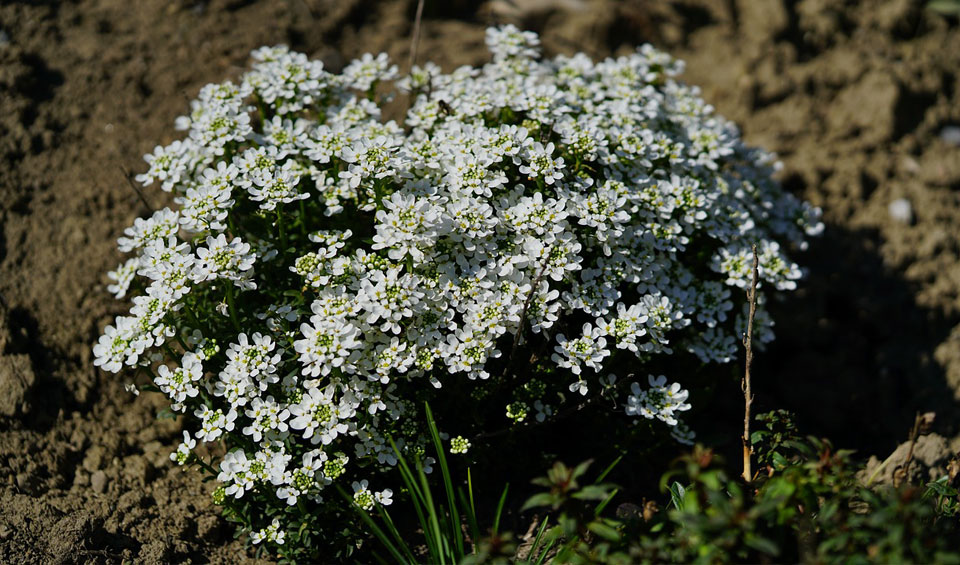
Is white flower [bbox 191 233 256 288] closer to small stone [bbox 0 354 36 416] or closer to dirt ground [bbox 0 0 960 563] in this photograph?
dirt ground [bbox 0 0 960 563]

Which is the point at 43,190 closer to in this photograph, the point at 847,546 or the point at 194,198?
the point at 194,198

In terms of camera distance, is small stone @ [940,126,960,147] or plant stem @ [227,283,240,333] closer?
plant stem @ [227,283,240,333]

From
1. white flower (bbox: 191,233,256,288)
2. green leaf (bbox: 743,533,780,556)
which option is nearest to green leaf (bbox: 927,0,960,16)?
green leaf (bbox: 743,533,780,556)

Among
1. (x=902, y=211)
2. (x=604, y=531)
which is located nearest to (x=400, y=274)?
(x=604, y=531)

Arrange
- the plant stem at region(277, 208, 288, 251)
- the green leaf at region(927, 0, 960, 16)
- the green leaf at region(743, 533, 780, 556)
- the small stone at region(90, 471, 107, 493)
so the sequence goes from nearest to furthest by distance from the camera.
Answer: the green leaf at region(743, 533, 780, 556) → the plant stem at region(277, 208, 288, 251) → the small stone at region(90, 471, 107, 493) → the green leaf at region(927, 0, 960, 16)

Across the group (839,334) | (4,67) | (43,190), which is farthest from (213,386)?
(839,334)

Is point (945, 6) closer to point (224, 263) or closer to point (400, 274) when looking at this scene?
point (400, 274)
